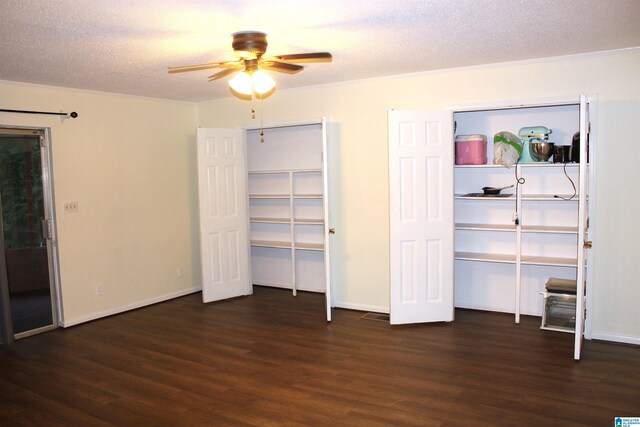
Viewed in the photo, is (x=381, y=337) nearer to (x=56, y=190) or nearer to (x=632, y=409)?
(x=632, y=409)

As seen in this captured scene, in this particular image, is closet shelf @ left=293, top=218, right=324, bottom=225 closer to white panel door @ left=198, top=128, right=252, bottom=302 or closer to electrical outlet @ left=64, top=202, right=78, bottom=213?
white panel door @ left=198, top=128, right=252, bottom=302

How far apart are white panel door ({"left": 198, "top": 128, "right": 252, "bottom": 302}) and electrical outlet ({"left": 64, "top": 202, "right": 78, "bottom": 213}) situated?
136 centimetres

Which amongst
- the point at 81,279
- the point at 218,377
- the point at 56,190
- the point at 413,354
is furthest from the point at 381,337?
the point at 56,190

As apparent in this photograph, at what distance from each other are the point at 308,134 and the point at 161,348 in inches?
124

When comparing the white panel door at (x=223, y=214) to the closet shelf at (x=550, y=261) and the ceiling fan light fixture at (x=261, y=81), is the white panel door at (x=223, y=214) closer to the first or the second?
the ceiling fan light fixture at (x=261, y=81)

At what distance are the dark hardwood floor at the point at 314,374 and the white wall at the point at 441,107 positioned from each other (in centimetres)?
49

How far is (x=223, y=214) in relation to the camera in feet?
19.4

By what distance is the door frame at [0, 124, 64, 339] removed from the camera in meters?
4.83

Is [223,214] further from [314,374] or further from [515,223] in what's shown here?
[515,223]

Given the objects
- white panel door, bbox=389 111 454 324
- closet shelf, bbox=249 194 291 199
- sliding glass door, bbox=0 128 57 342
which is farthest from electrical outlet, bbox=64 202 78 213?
white panel door, bbox=389 111 454 324

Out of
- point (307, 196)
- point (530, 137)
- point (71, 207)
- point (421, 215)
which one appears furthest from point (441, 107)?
point (71, 207)

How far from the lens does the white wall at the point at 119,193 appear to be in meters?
4.95

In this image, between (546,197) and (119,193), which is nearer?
(546,197)

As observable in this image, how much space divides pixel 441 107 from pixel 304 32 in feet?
6.61
